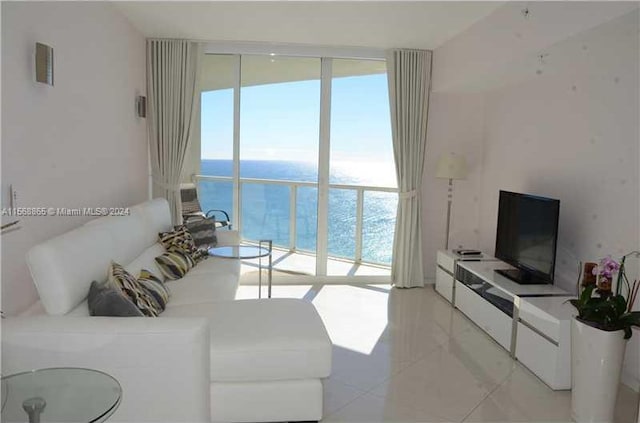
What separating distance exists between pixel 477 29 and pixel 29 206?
3.51m

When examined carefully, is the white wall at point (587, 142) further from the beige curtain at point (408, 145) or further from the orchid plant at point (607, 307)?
the beige curtain at point (408, 145)

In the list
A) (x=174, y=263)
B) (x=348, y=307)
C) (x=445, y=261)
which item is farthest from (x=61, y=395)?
(x=445, y=261)

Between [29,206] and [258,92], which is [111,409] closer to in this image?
[29,206]

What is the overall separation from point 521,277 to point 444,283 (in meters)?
1.07

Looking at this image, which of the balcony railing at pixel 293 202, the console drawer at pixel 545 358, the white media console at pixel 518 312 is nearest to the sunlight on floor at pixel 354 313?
the balcony railing at pixel 293 202

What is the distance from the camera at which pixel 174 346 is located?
204 cm

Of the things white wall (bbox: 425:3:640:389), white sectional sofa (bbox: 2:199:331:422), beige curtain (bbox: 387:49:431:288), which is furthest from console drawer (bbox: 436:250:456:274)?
white sectional sofa (bbox: 2:199:331:422)

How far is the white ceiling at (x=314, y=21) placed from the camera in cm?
369

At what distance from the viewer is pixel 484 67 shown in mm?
3990

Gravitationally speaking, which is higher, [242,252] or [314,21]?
[314,21]

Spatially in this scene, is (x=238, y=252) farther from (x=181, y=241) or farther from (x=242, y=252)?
(x=181, y=241)

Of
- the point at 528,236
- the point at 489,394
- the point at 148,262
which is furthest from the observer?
the point at 528,236

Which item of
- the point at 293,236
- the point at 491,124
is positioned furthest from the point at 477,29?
the point at 293,236

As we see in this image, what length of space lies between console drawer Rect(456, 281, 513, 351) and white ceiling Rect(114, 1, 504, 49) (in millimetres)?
2256
